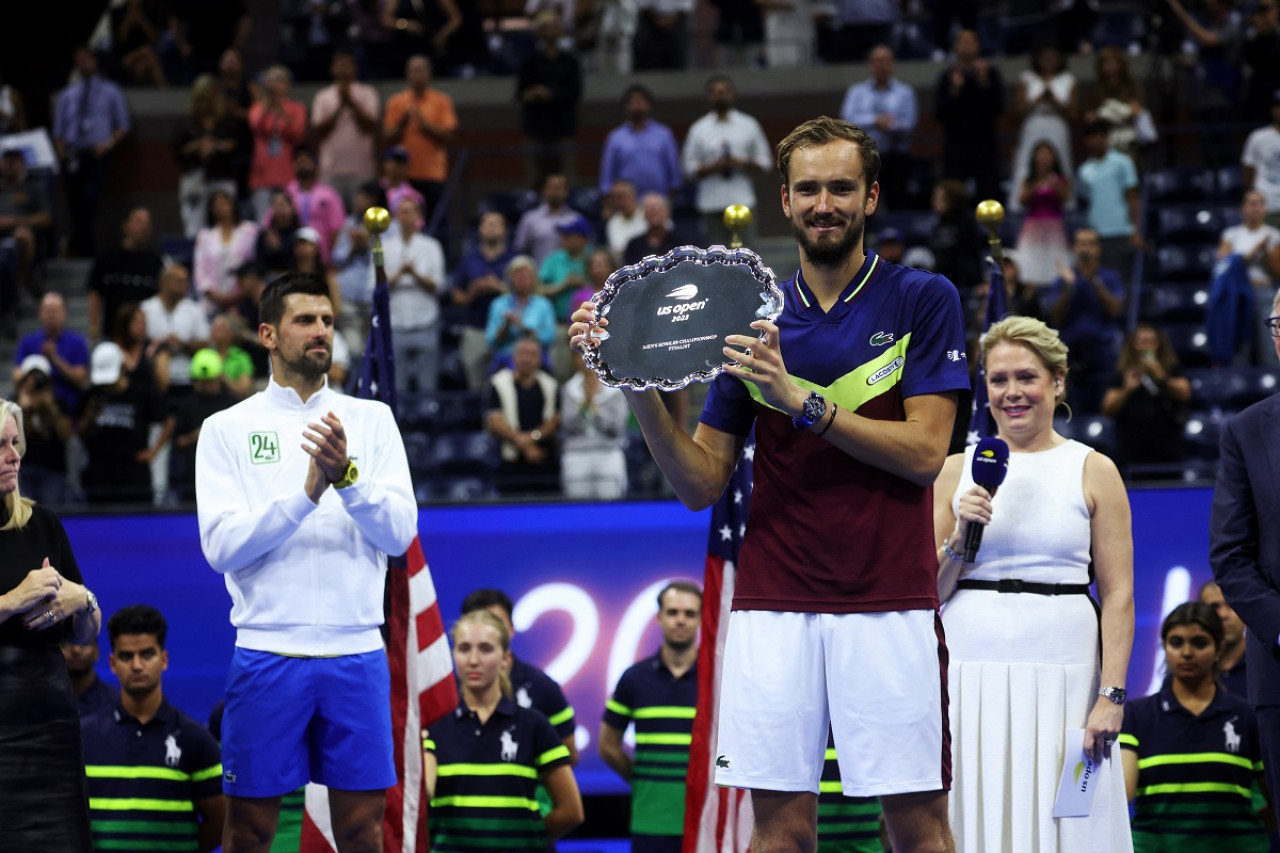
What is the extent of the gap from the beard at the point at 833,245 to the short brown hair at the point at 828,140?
4.0 inches

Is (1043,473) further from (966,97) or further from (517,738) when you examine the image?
(966,97)

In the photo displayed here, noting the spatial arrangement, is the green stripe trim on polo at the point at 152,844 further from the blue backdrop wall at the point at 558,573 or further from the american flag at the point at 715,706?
the blue backdrop wall at the point at 558,573

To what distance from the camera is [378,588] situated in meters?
5.46

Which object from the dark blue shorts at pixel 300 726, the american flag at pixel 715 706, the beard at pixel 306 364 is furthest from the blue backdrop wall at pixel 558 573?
the beard at pixel 306 364

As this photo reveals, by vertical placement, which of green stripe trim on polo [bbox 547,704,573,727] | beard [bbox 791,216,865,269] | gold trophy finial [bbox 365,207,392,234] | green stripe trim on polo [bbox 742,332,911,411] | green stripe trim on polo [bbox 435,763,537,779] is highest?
gold trophy finial [bbox 365,207,392,234]

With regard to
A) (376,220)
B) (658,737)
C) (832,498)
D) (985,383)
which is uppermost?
(376,220)

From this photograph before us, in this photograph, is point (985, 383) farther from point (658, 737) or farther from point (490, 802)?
point (490, 802)

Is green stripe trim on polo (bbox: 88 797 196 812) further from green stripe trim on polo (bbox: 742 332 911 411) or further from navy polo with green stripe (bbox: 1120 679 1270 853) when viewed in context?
green stripe trim on polo (bbox: 742 332 911 411)

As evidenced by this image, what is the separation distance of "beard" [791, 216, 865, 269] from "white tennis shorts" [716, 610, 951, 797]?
31.7 inches

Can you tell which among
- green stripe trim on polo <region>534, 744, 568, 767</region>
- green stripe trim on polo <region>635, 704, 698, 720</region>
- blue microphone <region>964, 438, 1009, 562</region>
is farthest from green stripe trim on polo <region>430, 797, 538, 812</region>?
blue microphone <region>964, 438, 1009, 562</region>

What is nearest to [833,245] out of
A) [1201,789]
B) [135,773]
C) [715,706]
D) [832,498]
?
[832,498]

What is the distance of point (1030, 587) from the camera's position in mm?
5016

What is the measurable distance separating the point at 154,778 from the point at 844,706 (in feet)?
13.2

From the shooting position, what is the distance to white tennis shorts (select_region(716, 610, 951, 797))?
3.75 meters
